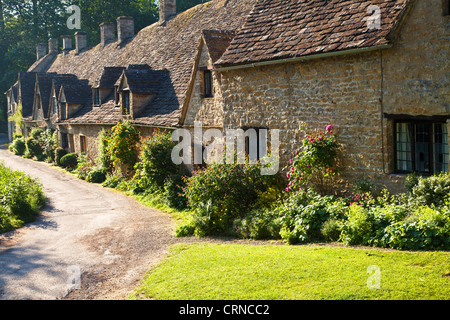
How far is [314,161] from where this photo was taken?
1192 centimetres

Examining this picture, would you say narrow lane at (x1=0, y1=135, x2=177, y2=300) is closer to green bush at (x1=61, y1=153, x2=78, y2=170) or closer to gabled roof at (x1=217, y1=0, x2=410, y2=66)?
gabled roof at (x1=217, y1=0, x2=410, y2=66)

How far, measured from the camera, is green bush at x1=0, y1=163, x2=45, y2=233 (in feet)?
49.7

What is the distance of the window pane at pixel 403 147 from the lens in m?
10.9

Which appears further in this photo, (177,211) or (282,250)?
(177,211)

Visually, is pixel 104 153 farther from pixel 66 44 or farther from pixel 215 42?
pixel 66 44

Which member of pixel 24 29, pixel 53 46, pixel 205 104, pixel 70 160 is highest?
pixel 24 29

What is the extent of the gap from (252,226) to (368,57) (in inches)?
199

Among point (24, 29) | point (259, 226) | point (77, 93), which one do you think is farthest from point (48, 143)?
point (24, 29)

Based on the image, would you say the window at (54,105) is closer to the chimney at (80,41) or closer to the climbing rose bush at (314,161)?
the chimney at (80,41)

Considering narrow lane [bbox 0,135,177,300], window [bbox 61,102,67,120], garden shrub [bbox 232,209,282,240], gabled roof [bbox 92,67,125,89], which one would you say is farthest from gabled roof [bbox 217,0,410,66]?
window [bbox 61,102,67,120]

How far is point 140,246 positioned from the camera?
12.0m

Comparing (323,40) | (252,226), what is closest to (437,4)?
(323,40)

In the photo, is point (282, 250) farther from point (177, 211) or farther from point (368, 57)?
point (177, 211)

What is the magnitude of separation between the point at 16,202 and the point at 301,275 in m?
12.0
